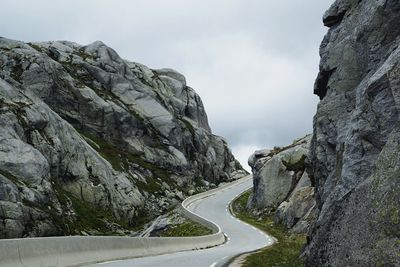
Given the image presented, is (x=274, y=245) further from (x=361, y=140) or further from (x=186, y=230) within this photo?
(x=361, y=140)

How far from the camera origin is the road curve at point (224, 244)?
67.4ft

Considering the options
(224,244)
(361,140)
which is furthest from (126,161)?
(361,140)

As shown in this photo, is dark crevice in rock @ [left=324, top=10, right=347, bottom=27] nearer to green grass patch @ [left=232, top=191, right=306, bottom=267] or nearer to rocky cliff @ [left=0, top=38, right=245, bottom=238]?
green grass patch @ [left=232, top=191, right=306, bottom=267]

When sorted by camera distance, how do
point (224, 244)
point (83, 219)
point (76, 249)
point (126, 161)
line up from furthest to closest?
point (126, 161), point (83, 219), point (224, 244), point (76, 249)

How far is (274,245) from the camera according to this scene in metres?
34.5

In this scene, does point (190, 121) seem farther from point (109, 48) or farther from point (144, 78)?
point (109, 48)

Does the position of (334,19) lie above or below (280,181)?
above

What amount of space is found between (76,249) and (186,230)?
33.8 m

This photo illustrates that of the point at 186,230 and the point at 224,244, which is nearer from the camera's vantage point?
the point at 224,244

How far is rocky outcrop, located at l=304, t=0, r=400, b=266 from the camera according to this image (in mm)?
9352

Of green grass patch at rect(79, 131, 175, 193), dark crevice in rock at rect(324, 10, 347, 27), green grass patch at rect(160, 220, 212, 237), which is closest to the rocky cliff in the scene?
green grass patch at rect(79, 131, 175, 193)

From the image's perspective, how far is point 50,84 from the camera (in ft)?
268

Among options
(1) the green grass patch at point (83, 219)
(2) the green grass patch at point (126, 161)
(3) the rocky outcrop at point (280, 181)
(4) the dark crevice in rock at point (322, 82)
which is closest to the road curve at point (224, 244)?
(3) the rocky outcrop at point (280, 181)

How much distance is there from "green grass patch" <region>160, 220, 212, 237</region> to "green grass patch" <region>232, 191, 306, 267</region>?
6.94 m
